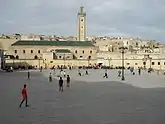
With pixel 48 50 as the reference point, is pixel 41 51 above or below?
below

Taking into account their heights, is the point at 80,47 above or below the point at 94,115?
above

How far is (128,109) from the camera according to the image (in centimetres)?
1358

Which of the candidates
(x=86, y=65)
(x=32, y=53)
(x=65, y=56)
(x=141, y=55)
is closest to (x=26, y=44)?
(x=32, y=53)

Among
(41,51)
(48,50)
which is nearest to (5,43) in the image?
(41,51)

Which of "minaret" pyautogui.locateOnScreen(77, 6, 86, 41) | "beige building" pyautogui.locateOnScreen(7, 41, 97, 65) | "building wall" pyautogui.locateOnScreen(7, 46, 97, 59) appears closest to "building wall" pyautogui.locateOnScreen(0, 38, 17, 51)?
"beige building" pyautogui.locateOnScreen(7, 41, 97, 65)

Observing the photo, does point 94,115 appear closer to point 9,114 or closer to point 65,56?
point 9,114

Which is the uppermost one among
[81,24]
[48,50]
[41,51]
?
[81,24]

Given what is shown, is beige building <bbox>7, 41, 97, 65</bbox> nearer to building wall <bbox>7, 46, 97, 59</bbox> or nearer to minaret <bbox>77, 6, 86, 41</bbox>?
building wall <bbox>7, 46, 97, 59</bbox>

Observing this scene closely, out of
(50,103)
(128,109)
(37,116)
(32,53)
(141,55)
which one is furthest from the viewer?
(32,53)

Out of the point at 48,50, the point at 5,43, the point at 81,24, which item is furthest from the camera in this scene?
the point at 5,43

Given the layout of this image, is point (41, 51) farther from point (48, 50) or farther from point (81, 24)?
point (81, 24)

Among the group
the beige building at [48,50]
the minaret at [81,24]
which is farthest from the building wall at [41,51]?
the minaret at [81,24]

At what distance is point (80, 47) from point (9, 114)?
7493 cm

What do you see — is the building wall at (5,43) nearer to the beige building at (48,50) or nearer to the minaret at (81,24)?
the beige building at (48,50)
